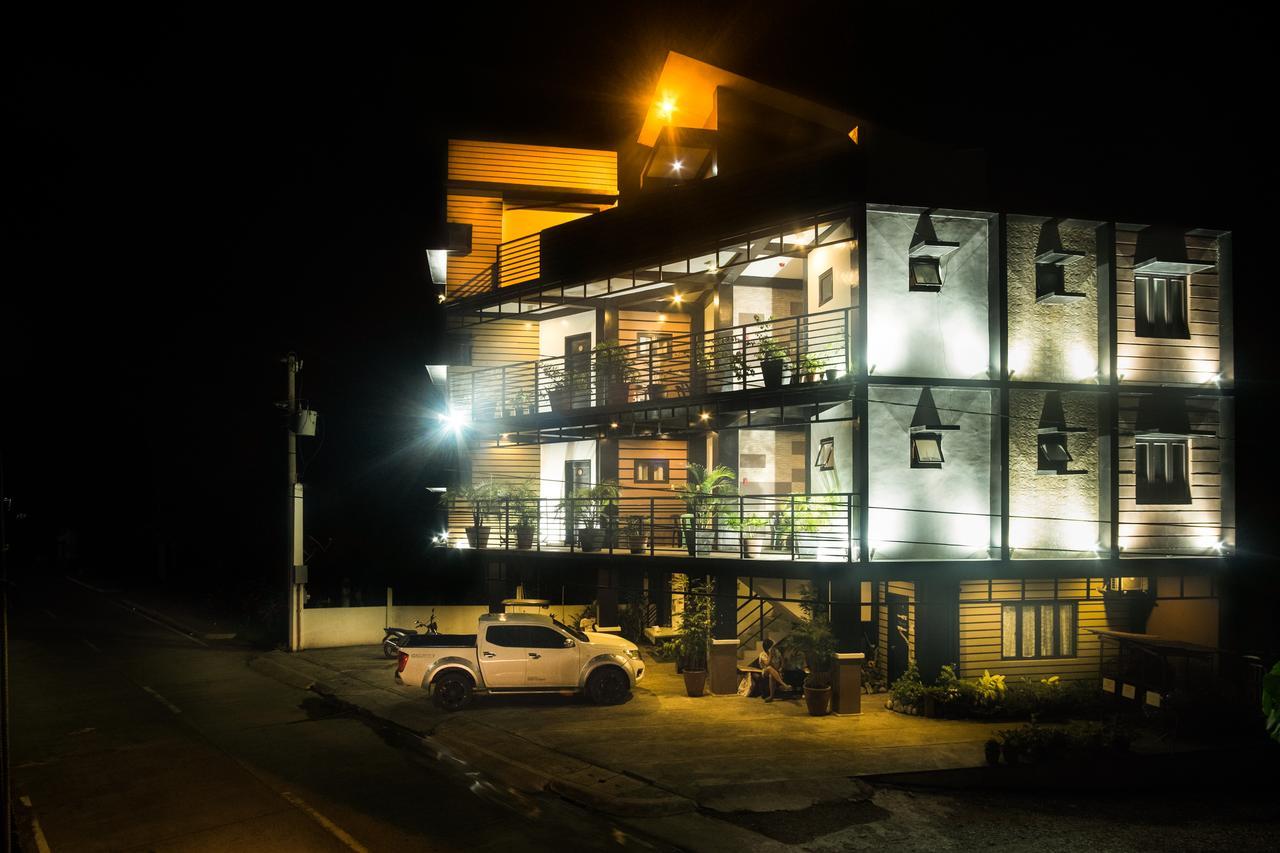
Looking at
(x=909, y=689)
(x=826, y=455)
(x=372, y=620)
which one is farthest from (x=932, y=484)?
(x=372, y=620)

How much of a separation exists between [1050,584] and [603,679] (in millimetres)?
10066

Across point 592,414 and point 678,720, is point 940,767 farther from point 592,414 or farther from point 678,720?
point 592,414

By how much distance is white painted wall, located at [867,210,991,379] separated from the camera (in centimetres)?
1764

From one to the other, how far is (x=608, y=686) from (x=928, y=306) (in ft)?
33.9

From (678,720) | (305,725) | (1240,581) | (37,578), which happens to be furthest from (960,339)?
(37,578)

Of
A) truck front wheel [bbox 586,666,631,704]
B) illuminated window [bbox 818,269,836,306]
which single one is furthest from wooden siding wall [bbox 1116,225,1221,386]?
truck front wheel [bbox 586,666,631,704]

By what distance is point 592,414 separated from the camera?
2159cm

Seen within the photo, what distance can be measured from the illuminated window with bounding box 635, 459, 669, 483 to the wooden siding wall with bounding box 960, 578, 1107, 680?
29.1ft

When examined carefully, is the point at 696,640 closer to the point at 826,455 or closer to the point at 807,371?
the point at 826,455

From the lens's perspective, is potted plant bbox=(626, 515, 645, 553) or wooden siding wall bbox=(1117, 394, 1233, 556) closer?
wooden siding wall bbox=(1117, 394, 1233, 556)

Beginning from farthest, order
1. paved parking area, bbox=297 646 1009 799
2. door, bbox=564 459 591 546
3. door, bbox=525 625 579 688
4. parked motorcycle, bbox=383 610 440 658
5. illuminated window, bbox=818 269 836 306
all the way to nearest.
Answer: parked motorcycle, bbox=383 610 440 658
door, bbox=564 459 591 546
illuminated window, bbox=818 269 836 306
door, bbox=525 625 579 688
paved parking area, bbox=297 646 1009 799

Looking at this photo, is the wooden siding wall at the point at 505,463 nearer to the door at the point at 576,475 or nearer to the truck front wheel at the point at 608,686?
the door at the point at 576,475

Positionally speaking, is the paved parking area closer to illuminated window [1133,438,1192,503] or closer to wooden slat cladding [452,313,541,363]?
illuminated window [1133,438,1192,503]

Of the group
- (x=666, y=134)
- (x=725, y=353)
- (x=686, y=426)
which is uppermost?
(x=666, y=134)
